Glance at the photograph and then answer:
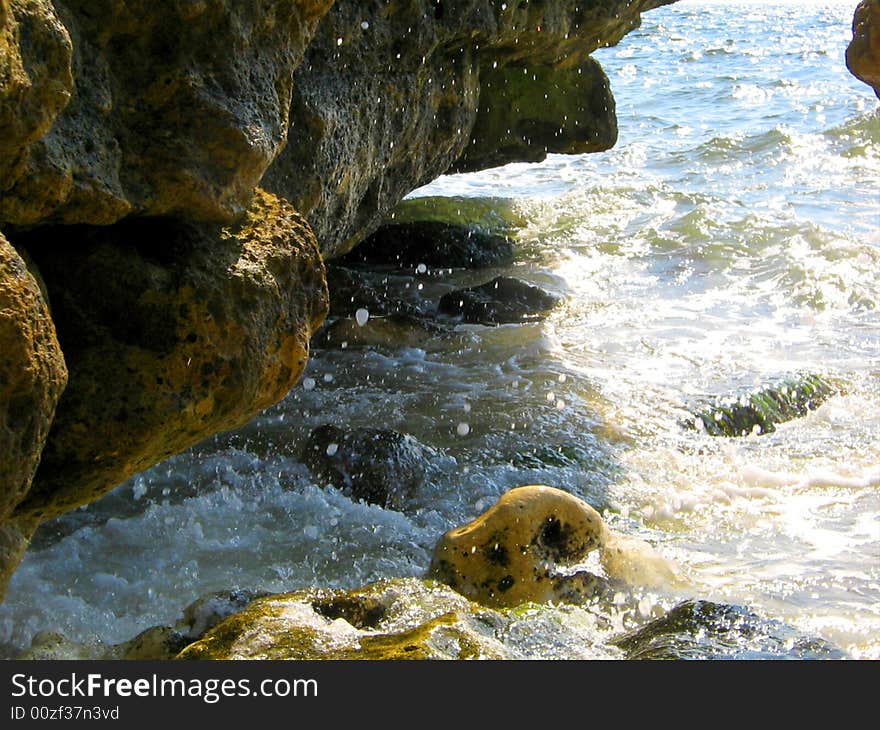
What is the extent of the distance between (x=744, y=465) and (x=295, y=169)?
2.77 m

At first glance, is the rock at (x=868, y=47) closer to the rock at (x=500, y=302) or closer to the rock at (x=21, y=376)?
the rock at (x=500, y=302)

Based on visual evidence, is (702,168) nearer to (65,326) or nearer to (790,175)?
(790,175)

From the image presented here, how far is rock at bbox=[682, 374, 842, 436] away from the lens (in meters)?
6.70

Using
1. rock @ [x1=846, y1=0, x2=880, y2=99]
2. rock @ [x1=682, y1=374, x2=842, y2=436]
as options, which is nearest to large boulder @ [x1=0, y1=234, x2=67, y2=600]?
rock @ [x1=682, y1=374, x2=842, y2=436]

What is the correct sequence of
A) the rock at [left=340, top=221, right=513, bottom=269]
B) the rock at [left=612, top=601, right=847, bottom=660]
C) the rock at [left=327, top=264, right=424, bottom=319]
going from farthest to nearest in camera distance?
1. the rock at [left=340, top=221, right=513, bottom=269]
2. the rock at [left=327, top=264, right=424, bottom=319]
3. the rock at [left=612, top=601, right=847, bottom=660]

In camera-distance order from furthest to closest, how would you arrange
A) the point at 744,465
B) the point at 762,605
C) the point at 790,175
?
the point at 790,175 < the point at 744,465 < the point at 762,605

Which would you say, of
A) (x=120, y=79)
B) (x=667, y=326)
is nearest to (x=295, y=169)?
(x=120, y=79)

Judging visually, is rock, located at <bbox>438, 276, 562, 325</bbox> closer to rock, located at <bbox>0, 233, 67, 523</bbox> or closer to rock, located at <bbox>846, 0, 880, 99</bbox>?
rock, located at <bbox>846, 0, 880, 99</bbox>

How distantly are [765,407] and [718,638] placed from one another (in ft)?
10.8

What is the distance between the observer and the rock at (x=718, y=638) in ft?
12.2

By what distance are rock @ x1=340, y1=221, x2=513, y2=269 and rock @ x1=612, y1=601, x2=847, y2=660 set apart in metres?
6.76

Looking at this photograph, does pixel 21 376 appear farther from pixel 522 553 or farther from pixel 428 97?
pixel 428 97

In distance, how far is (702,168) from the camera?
15.0 meters

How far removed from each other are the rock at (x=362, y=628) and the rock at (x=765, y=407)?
329cm
